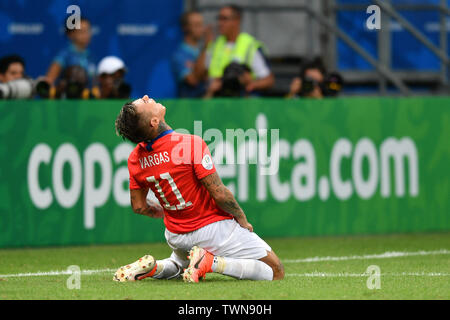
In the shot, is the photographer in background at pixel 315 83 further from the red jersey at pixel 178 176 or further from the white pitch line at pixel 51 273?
the red jersey at pixel 178 176

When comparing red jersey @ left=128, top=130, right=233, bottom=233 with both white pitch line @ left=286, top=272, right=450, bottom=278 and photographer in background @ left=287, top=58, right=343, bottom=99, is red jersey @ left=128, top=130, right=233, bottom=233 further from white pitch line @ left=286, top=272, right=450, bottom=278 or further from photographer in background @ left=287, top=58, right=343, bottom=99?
photographer in background @ left=287, top=58, right=343, bottom=99

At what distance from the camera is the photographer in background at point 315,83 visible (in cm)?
1277

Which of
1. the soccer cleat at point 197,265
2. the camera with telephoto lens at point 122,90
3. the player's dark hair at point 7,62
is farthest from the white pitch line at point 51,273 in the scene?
the player's dark hair at point 7,62

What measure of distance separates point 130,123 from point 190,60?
6.54m

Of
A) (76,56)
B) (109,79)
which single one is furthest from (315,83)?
(76,56)

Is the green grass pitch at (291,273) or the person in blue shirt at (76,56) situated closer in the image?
the green grass pitch at (291,273)

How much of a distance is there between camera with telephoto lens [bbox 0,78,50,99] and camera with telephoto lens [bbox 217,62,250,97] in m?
2.04

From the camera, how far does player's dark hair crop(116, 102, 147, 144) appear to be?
24.3 feet

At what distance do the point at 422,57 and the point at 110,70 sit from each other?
6.83 m

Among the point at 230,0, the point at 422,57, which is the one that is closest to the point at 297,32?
the point at 230,0

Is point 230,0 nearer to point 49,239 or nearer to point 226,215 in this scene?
point 49,239

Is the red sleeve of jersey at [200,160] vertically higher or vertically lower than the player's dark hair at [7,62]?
lower

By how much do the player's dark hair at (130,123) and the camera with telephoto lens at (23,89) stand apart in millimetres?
4537

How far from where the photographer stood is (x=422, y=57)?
1748 centimetres
